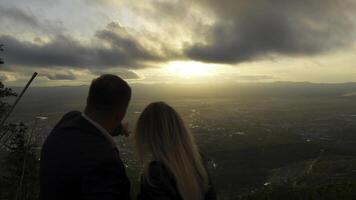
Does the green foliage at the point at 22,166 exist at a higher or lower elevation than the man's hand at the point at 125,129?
lower

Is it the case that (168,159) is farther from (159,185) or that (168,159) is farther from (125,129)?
(125,129)

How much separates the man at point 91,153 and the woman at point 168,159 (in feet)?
1.32

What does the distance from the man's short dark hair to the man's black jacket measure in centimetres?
21

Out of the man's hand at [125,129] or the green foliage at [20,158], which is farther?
the green foliage at [20,158]

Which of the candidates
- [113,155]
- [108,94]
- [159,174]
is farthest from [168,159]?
[108,94]

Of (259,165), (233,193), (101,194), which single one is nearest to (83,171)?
(101,194)

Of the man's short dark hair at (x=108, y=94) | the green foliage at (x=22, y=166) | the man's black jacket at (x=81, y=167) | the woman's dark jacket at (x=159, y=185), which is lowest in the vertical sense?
the green foliage at (x=22, y=166)

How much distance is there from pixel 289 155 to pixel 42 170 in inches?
5547

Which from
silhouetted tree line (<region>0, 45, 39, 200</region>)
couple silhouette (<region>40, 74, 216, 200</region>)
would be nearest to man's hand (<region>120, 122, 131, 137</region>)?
couple silhouette (<region>40, 74, 216, 200</region>)

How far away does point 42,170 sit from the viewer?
3201 mm

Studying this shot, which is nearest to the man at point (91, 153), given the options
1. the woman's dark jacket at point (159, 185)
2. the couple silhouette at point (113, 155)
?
the couple silhouette at point (113, 155)

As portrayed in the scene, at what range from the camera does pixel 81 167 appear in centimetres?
299

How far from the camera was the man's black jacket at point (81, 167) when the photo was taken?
2.96 meters

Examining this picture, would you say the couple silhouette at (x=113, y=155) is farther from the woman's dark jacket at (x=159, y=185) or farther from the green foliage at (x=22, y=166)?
the green foliage at (x=22, y=166)
